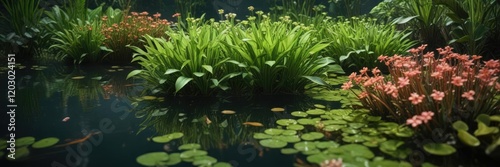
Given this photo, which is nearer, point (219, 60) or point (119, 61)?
point (219, 60)

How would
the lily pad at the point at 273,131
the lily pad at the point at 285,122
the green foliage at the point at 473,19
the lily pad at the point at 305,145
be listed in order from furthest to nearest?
1. the green foliage at the point at 473,19
2. the lily pad at the point at 285,122
3. the lily pad at the point at 273,131
4. the lily pad at the point at 305,145

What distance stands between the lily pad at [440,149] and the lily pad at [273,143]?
2.14 ft

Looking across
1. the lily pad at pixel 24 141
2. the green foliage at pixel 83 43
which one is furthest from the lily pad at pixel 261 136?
the green foliage at pixel 83 43

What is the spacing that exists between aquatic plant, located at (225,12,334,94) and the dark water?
168 mm

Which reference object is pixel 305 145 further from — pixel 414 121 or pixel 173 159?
pixel 173 159

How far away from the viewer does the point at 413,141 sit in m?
1.80

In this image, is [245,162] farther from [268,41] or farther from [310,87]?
[310,87]

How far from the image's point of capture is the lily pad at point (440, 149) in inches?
61.9

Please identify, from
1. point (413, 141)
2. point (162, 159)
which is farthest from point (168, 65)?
point (413, 141)

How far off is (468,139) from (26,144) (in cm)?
207

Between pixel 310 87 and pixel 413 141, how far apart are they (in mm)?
1426

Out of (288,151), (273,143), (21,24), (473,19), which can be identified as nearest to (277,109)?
(273,143)

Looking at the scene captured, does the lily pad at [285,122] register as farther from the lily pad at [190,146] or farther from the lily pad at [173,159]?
the lily pad at [173,159]

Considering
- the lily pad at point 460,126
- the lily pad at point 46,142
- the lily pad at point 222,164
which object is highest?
the lily pad at point 460,126
